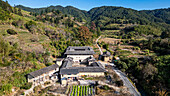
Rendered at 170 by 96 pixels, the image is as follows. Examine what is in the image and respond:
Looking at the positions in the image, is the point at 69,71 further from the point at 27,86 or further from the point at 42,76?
the point at 27,86

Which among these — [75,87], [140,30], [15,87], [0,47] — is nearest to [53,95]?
[75,87]

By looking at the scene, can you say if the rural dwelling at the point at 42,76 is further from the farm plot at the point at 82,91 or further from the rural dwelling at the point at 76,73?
the farm plot at the point at 82,91

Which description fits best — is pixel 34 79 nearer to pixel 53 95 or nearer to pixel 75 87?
pixel 53 95

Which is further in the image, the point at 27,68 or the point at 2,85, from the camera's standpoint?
the point at 27,68

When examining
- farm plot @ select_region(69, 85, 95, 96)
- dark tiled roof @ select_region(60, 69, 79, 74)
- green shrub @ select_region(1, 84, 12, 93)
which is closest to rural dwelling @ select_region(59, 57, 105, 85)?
dark tiled roof @ select_region(60, 69, 79, 74)

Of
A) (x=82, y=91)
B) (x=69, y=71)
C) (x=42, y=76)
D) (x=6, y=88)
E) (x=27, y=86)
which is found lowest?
(x=82, y=91)

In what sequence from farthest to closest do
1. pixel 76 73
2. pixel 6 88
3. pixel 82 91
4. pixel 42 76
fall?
pixel 76 73
pixel 42 76
pixel 82 91
pixel 6 88

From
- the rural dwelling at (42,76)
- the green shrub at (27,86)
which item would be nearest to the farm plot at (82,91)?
the rural dwelling at (42,76)

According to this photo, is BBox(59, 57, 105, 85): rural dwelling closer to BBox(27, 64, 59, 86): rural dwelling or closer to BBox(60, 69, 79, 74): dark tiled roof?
BBox(60, 69, 79, 74): dark tiled roof

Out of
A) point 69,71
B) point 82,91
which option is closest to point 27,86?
point 69,71
